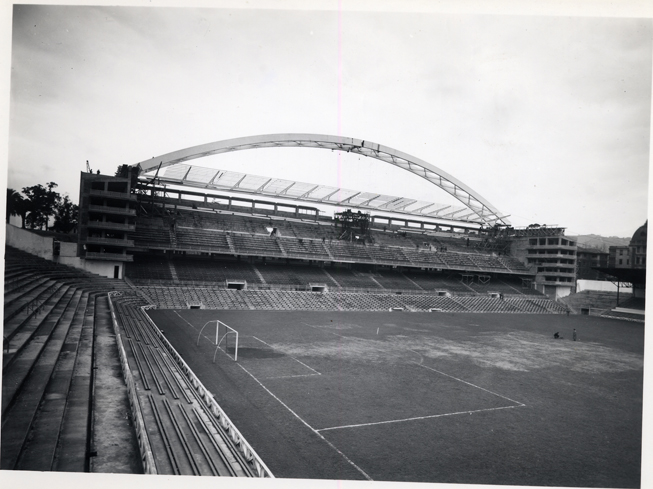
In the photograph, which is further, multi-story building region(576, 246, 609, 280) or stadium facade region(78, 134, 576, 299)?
multi-story building region(576, 246, 609, 280)

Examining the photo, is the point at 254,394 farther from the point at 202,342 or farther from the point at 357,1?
the point at 357,1

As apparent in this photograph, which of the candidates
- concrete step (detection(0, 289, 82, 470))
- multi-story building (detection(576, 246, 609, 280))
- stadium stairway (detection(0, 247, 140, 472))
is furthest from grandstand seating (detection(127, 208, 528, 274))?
concrete step (detection(0, 289, 82, 470))

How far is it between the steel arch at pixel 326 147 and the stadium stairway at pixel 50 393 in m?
29.0

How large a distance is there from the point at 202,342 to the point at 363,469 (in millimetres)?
13528

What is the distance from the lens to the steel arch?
1672 inches

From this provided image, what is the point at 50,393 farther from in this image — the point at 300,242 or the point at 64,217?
the point at 64,217

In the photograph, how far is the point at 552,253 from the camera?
2361 inches

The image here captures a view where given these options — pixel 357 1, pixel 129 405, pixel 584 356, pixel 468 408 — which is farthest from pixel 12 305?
pixel 584 356

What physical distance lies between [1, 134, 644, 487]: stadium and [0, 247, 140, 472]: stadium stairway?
1.9 inches

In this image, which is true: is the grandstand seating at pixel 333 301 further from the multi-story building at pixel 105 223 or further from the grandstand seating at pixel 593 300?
the multi-story building at pixel 105 223

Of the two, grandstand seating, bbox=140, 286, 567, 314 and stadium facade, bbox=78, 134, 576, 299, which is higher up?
stadium facade, bbox=78, 134, 576, 299

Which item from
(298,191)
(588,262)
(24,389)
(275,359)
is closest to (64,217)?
(298,191)

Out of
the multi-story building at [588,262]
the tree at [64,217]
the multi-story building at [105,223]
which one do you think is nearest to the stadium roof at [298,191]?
the multi-story building at [105,223]

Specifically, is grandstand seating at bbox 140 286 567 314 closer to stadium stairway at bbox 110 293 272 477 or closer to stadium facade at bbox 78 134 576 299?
stadium facade at bbox 78 134 576 299
